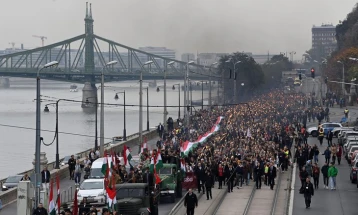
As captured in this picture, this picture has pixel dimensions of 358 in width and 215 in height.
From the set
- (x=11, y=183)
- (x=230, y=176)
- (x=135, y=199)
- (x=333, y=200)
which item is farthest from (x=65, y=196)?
(x=333, y=200)

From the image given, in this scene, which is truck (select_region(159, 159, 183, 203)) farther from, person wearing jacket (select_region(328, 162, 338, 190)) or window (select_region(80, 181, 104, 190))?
person wearing jacket (select_region(328, 162, 338, 190))

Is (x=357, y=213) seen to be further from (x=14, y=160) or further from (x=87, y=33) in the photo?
(x=87, y=33)

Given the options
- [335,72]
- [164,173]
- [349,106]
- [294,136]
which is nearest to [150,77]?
[335,72]

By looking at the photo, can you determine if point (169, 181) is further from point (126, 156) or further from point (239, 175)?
point (239, 175)

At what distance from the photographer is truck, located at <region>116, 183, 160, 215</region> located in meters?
25.9

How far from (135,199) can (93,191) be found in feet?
11.7

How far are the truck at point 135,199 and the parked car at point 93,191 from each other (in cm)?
210

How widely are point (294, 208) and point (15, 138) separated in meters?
69.4

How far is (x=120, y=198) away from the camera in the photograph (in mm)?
26812

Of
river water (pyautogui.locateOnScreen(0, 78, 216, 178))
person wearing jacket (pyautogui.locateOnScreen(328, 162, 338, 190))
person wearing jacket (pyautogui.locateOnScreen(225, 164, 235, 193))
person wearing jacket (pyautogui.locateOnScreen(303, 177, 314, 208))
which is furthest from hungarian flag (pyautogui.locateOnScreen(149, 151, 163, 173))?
river water (pyautogui.locateOnScreen(0, 78, 216, 178))

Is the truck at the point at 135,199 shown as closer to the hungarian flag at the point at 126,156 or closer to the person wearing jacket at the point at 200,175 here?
the person wearing jacket at the point at 200,175

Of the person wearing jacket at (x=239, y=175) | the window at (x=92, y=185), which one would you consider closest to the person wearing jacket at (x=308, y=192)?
the person wearing jacket at (x=239, y=175)

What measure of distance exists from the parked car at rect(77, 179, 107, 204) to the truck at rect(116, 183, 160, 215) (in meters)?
2.10

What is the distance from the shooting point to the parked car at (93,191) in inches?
1153
